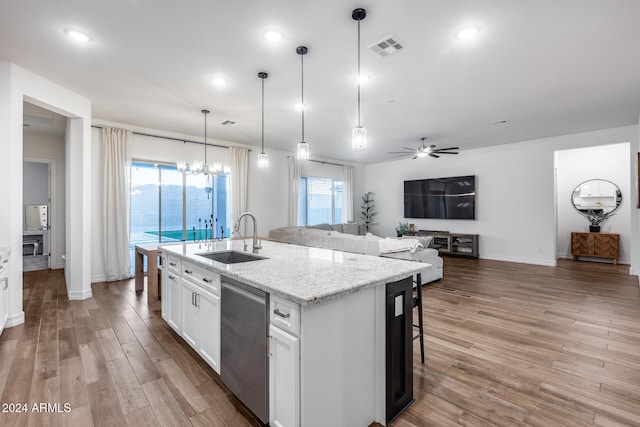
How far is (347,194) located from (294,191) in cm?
223

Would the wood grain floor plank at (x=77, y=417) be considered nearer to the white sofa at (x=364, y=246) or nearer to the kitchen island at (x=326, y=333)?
the kitchen island at (x=326, y=333)

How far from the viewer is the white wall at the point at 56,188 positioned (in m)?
6.26

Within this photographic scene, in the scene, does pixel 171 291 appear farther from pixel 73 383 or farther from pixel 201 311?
pixel 73 383

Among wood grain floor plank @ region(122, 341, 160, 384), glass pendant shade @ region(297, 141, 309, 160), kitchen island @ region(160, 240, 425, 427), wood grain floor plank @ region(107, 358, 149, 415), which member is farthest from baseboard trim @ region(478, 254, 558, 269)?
wood grain floor plank @ region(107, 358, 149, 415)

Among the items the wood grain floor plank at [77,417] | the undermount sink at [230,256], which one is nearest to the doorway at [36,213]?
the undermount sink at [230,256]

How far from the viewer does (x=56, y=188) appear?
636cm

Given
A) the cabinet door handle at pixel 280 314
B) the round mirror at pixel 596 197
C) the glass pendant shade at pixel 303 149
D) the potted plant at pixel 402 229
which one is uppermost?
the glass pendant shade at pixel 303 149

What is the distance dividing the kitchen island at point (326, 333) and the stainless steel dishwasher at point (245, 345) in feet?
0.08

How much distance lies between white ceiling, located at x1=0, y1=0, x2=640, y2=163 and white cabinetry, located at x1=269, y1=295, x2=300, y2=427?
7.13ft

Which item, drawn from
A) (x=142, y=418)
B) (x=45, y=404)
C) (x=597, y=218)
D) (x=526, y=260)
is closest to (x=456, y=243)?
(x=526, y=260)

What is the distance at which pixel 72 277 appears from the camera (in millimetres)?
4180

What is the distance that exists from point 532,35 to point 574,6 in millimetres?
367

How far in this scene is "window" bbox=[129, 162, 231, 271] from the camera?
575 cm

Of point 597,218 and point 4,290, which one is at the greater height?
point 597,218
